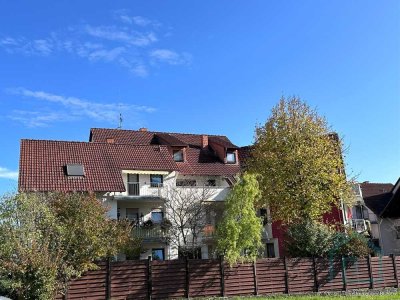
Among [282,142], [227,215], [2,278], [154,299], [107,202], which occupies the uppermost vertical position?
[282,142]

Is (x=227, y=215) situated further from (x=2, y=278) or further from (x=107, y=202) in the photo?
(x=107, y=202)

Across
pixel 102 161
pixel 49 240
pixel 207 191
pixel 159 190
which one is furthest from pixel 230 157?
pixel 49 240

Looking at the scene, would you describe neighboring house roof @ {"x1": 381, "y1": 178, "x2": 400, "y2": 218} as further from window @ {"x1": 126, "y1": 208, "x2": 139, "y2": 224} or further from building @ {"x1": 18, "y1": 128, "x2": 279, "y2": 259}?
window @ {"x1": 126, "y1": 208, "x2": 139, "y2": 224}

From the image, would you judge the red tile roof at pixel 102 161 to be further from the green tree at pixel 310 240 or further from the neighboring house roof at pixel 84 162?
the green tree at pixel 310 240

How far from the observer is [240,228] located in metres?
23.8

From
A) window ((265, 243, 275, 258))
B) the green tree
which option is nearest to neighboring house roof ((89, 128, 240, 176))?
window ((265, 243, 275, 258))

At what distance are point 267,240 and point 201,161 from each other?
32.7 ft

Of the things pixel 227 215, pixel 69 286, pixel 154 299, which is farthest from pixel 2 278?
pixel 227 215

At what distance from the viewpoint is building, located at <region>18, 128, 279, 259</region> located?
34688 millimetres

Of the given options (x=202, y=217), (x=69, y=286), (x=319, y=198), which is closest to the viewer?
(x=69, y=286)

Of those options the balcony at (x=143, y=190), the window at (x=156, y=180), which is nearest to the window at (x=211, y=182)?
the window at (x=156, y=180)

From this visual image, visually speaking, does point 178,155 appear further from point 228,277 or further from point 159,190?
point 228,277

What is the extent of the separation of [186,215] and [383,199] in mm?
23178

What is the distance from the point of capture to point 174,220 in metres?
36.7
